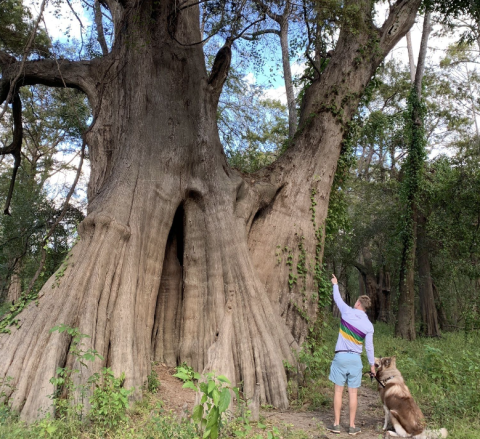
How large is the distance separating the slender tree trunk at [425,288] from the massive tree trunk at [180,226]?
955cm

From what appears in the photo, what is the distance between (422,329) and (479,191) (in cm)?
544

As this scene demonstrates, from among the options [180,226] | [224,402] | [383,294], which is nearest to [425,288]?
[383,294]

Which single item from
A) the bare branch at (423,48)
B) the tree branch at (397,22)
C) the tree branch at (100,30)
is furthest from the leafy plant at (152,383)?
the bare branch at (423,48)

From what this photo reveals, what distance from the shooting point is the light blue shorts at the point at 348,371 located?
5254 mm

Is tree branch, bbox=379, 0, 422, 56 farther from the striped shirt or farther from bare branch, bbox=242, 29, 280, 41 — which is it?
the striped shirt

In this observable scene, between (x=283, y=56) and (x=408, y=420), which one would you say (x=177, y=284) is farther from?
(x=283, y=56)

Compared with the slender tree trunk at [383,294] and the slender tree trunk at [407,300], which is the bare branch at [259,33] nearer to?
the slender tree trunk at [407,300]

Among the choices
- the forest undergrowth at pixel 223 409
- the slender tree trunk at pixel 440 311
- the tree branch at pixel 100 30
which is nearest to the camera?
the forest undergrowth at pixel 223 409

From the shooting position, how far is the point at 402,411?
4.72 metres

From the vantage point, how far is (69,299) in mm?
5805

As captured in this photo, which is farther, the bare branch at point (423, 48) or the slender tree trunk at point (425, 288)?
the slender tree trunk at point (425, 288)

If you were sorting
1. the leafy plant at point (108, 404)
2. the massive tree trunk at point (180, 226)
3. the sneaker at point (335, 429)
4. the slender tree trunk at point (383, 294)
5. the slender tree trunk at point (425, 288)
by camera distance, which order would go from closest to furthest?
1. the leafy plant at point (108, 404)
2. the sneaker at point (335, 429)
3. the massive tree trunk at point (180, 226)
4. the slender tree trunk at point (425, 288)
5. the slender tree trunk at point (383, 294)

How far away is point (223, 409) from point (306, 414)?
3.20 meters

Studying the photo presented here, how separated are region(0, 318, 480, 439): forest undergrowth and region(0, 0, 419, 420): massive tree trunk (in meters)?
0.31
